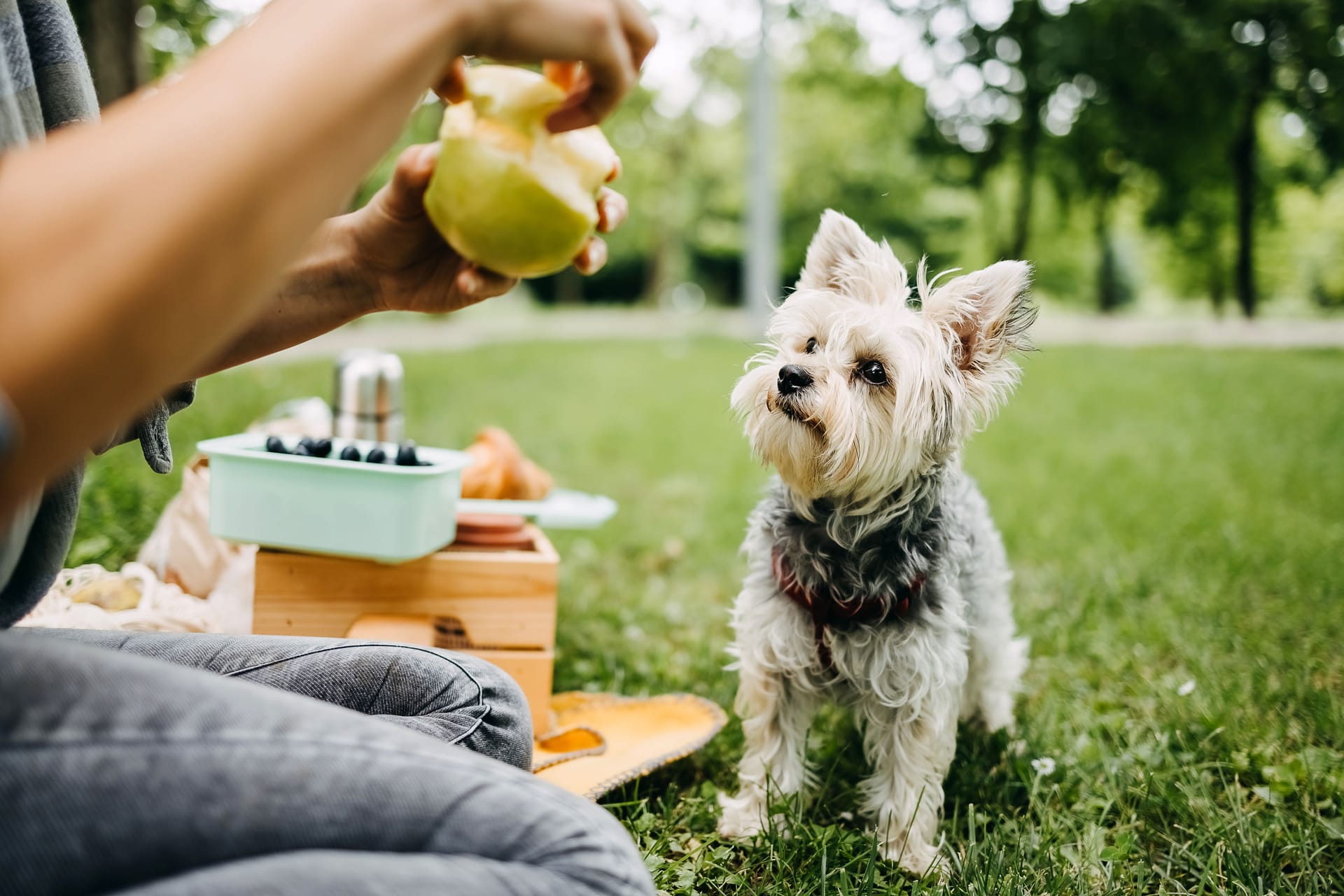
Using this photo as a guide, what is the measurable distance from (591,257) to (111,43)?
16.7 ft

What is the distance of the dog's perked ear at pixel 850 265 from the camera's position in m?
2.39

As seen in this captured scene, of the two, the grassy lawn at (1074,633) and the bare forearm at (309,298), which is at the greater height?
the bare forearm at (309,298)

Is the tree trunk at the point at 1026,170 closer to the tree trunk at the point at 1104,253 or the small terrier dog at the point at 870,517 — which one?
the tree trunk at the point at 1104,253

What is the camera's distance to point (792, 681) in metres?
2.45

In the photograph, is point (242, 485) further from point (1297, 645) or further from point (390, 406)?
point (1297, 645)

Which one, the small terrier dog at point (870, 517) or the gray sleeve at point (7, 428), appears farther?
the small terrier dog at point (870, 517)

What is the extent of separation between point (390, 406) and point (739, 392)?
2080mm

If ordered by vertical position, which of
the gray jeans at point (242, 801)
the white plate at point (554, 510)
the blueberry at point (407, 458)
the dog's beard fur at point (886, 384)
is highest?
the dog's beard fur at point (886, 384)

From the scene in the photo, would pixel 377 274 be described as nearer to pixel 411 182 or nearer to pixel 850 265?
pixel 411 182

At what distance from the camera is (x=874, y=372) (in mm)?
2281

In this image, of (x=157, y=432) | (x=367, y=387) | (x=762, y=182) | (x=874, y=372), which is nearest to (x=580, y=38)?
(x=157, y=432)

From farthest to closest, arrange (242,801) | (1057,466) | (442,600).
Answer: (1057,466), (442,600), (242,801)

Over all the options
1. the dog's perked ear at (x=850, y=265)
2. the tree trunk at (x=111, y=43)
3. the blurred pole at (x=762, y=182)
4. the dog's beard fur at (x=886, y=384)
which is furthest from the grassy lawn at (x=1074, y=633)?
the blurred pole at (x=762, y=182)

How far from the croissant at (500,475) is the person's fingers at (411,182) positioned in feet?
5.27
